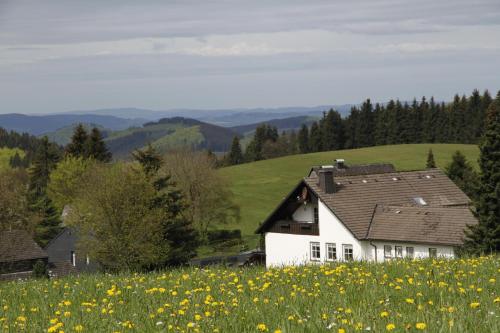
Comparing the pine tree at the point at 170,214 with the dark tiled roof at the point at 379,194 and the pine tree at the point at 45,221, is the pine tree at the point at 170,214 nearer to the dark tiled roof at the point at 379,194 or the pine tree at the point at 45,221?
the dark tiled roof at the point at 379,194

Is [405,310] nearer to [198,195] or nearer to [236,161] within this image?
[198,195]

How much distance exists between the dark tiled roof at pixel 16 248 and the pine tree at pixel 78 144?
36.2m

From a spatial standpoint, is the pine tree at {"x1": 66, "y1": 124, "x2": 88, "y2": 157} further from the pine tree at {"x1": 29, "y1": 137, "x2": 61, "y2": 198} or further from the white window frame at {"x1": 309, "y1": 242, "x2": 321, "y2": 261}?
the white window frame at {"x1": 309, "y1": 242, "x2": 321, "y2": 261}

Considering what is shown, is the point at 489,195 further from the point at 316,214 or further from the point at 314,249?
the point at 314,249

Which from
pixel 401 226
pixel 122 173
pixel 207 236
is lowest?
pixel 207 236

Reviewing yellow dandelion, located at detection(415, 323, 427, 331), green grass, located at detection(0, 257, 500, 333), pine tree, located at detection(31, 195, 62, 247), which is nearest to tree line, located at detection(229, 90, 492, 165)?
pine tree, located at detection(31, 195, 62, 247)

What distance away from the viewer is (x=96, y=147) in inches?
4033

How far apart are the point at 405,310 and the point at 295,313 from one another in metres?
1.18

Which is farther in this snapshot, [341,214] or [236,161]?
[236,161]

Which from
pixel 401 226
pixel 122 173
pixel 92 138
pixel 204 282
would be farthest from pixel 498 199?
pixel 92 138

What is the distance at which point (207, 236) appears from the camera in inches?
3529

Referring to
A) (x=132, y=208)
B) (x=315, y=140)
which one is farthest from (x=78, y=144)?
(x=315, y=140)

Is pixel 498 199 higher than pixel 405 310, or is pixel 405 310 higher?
pixel 405 310

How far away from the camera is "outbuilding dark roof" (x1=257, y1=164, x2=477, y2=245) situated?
46906mm
